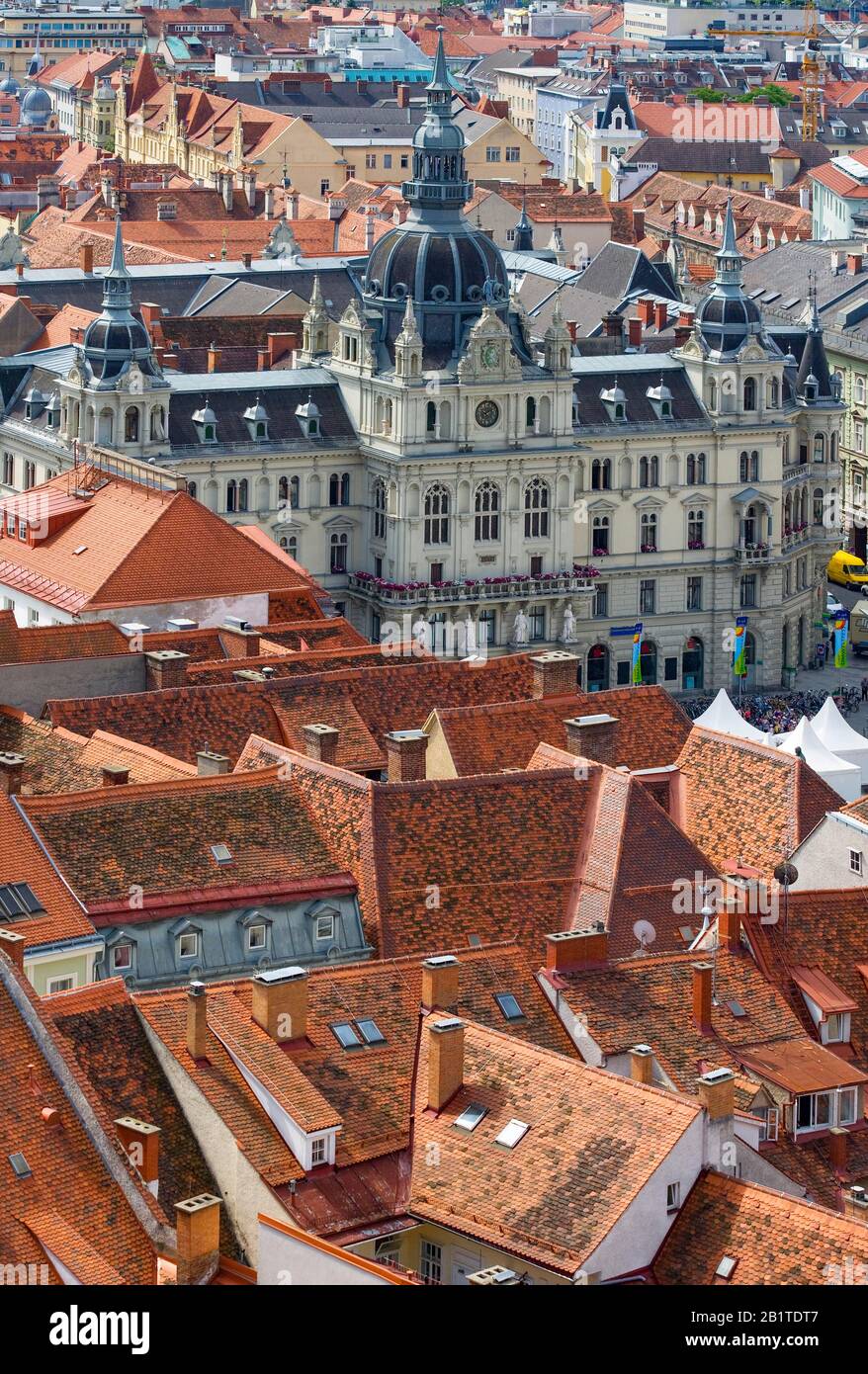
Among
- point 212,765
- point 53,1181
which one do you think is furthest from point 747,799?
point 53,1181

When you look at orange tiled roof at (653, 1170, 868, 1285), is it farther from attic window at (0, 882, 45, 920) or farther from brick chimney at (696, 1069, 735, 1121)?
attic window at (0, 882, 45, 920)

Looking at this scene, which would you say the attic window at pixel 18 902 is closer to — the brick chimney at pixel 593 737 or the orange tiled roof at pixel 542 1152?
the orange tiled roof at pixel 542 1152

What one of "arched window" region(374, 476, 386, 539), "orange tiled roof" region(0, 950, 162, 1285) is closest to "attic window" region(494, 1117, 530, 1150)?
"orange tiled roof" region(0, 950, 162, 1285)

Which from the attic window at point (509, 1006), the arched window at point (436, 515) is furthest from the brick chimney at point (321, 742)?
the arched window at point (436, 515)

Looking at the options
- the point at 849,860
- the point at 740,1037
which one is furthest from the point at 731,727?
the point at 740,1037

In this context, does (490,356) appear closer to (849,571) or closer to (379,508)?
(379,508)
